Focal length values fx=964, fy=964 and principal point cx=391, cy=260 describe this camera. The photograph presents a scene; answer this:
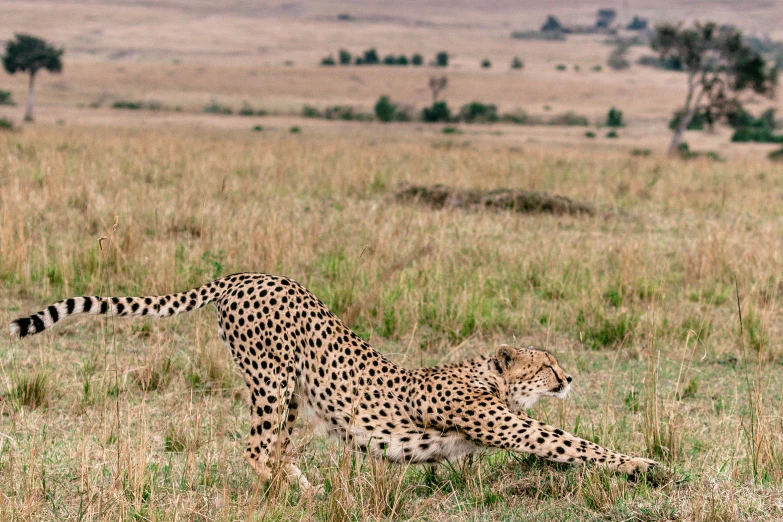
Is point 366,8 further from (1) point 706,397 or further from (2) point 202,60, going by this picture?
(1) point 706,397

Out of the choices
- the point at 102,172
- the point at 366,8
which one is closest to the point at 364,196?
the point at 102,172

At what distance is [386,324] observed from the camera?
5.91 meters

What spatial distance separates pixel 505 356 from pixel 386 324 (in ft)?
7.73

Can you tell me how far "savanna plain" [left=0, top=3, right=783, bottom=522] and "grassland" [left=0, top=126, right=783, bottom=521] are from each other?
0.02 metres

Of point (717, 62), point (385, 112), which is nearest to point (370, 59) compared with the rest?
point (385, 112)

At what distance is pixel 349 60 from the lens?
75.6 m

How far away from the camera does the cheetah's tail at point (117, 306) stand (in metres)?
3.23

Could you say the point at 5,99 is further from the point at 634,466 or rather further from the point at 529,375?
the point at 634,466

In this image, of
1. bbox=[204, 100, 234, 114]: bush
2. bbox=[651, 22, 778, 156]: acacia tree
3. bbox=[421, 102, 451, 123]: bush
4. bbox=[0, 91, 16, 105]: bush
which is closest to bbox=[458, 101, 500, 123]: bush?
bbox=[421, 102, 451, 123]: bush

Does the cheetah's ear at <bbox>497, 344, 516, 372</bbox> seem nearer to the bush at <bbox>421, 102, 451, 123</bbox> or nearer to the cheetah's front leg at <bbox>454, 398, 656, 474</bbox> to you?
the cheetah's front leg at <bbox>454, 398, 656, 474</bbox>

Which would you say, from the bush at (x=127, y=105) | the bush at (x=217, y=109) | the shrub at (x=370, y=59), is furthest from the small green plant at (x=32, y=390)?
the shrub at (x=370, y=59)

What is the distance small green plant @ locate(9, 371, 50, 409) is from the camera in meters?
Result: 4.42

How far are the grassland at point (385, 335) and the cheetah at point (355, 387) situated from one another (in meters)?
0.12

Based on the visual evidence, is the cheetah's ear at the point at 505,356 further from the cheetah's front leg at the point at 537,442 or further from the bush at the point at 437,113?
the bush at the point at 437,113
